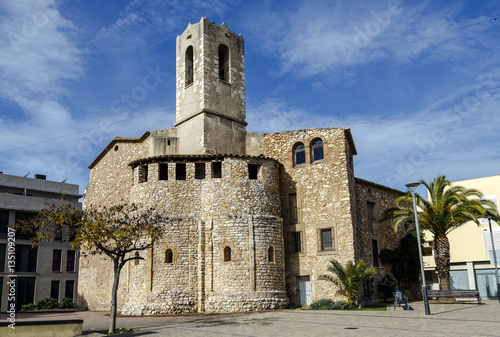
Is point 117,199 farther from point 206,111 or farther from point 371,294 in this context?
point 371,294

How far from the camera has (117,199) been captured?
30.7 metres

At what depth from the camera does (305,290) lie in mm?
26984

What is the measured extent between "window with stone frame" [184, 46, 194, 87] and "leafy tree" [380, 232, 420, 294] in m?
17.5

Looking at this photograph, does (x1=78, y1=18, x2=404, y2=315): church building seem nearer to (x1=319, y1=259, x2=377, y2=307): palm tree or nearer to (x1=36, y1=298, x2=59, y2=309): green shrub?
(x1=319, y1=259, x2=377, y2=307): palm tree

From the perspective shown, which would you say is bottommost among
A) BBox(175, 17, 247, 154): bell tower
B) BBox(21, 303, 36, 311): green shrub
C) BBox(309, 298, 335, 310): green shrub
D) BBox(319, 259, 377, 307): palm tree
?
BBox(21, 303, 36, 311): green shrub

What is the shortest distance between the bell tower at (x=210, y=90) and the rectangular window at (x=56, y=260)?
845 inches

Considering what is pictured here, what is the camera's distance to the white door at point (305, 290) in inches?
1055

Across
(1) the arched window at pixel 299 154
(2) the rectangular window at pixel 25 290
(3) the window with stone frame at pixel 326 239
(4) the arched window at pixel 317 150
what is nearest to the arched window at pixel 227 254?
(3) the window with stone frame at pixel 326 239

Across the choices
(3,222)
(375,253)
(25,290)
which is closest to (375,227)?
(375,253)

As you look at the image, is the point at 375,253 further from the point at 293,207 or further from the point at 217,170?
the point at 217,170

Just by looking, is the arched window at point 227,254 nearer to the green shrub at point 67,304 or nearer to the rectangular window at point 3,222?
the green shrub at point 67,304

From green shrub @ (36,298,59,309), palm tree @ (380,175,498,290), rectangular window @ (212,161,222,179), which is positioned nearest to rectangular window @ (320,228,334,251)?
palm tree @ (380,175,498,290)

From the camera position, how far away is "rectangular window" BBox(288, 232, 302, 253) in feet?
91.2

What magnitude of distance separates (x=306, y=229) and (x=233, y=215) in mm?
4969
